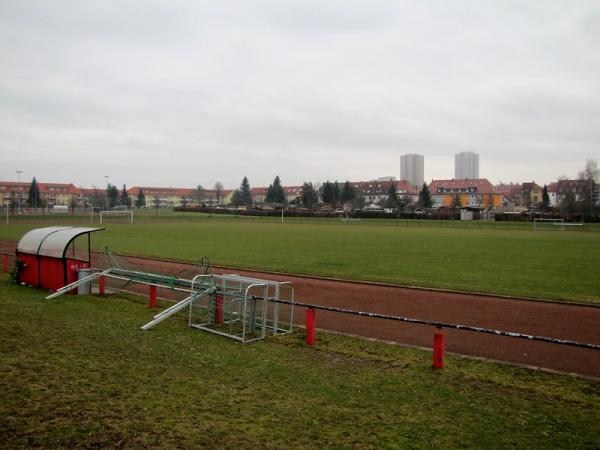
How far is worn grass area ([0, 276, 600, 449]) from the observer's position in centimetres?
589

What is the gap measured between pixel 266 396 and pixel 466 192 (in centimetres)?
14437

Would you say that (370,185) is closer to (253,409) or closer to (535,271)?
(535,271)

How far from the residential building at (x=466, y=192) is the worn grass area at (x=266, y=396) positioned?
12977 centimetres

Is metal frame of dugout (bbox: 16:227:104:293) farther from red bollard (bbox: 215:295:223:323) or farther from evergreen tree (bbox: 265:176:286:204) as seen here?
evergreen tree (bbox: 265:176:286:204)

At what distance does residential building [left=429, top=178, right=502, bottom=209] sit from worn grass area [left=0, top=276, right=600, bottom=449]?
12977 cm

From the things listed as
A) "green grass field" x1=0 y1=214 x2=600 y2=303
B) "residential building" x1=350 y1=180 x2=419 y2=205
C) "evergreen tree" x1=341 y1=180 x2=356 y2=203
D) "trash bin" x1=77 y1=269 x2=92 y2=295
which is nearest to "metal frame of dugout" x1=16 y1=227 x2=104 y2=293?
"trash bin" x1=77 y1=269 x2=92 y2=295

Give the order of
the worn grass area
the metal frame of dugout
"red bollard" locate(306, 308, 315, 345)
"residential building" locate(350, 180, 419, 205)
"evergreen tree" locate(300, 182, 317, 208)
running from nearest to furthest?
1. the worn grass area
2. "red bollard" locate(306, 308, 315, 345)
3. the metal frame of dugout
4. "evergreen tree" locate(300, 182, 317, 208)
5. "residential building" locate(350, 180, 419, 205)

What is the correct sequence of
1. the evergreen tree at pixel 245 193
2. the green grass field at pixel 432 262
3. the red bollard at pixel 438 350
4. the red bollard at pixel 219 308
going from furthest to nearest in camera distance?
the evergreen tree at pixel 245 193
the green grass field at pixel 432 262
the red bollard at pixel 219 308
the red bollard at pixel 438 350

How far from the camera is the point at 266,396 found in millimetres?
7227

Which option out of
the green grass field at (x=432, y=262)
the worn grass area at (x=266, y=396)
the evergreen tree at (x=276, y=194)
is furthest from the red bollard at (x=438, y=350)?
the evergreen tree at (x=276, y=194)

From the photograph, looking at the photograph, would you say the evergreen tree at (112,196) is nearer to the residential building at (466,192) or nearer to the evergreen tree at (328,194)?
the evergreen tree at (328,194)

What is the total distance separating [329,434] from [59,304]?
1052cm

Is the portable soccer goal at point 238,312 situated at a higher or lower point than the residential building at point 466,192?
lower

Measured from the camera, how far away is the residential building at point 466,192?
137 metres
